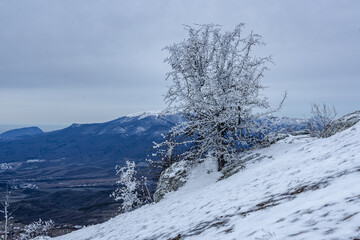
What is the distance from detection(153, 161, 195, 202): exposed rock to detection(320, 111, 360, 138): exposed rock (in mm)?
7751

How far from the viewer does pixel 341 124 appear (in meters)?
12.7

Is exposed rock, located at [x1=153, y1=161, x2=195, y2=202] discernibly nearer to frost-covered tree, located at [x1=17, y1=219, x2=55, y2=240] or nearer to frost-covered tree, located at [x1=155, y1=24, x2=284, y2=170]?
frost-covered tree, located at [x1=155, y1=24, x2=284, y2=170]

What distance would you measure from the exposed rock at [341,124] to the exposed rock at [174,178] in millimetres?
7751

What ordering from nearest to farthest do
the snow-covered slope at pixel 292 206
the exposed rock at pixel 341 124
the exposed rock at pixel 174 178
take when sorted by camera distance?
the snow-covered slope at pixel 292 206 → the exposed rock at pixel 341 124 → the exposed rock at pixel 174 178

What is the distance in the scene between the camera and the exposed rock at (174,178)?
16.4 m

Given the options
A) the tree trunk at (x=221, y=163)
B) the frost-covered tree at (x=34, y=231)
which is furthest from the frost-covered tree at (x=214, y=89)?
the frost-covered tree at (x=34, y=231)

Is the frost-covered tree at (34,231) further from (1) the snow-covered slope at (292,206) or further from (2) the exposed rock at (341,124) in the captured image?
(1) the snow-covered slope at (292,206)

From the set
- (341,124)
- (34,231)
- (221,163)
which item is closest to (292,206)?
(341,124)

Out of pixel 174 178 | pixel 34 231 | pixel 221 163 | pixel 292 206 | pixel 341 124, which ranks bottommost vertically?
pixel 34 231

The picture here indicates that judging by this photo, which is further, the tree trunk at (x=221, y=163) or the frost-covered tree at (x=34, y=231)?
the frost-covered tree at (x=34, y=231)

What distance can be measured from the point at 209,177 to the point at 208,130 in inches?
110

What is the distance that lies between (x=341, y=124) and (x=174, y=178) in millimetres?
9520

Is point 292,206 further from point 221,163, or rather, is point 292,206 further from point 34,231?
point 34,231

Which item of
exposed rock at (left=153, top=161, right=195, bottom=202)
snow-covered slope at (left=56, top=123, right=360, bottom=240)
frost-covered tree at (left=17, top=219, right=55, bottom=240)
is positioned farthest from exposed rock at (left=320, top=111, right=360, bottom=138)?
frost-covered tree at (left=17, top=219, right=55, bottom=240)
